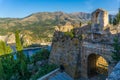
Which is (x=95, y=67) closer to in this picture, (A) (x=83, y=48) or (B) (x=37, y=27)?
(A) (x=83, y=48)

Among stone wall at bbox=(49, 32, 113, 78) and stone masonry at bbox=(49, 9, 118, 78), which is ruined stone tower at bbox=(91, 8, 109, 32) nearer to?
stone masonry at bbox=(49, 9, 118, 78)

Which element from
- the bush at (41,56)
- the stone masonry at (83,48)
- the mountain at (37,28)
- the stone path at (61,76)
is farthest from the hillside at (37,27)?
the stone path at (61,76)

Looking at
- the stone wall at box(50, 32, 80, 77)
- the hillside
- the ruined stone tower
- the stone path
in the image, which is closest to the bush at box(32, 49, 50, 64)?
the stone wall at box(50, 32, 80, 77)

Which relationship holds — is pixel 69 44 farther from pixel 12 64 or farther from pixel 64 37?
pixel 12 64

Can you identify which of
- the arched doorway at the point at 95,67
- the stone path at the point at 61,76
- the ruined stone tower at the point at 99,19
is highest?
the ruined stone tower at the point at 99,19

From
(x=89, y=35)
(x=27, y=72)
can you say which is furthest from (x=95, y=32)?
(x=27, y=72)

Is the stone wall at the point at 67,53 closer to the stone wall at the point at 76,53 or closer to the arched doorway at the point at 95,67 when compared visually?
the stone wall at the point at 76,53

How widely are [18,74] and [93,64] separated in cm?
1020

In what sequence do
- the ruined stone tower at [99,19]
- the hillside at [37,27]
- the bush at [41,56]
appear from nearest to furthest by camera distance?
the ruined stone tower at [99,19]
the bush at [41,56]
the hillside at [37,27]

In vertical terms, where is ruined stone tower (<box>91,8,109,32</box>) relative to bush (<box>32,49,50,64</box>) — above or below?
above

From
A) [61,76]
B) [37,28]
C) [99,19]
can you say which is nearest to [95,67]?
[61,76]

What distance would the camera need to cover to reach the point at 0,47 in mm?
29547

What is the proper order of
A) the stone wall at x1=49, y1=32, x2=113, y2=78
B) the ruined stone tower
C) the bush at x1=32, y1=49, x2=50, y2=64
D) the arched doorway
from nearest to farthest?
the stone wall at x1=49, y1=32, x2=113, y2=78 < the arched doorway < the ruined stone tower < the bush at x1=32, y1=49, x2=50, y2=64

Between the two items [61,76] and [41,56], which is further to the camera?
[41,56]
